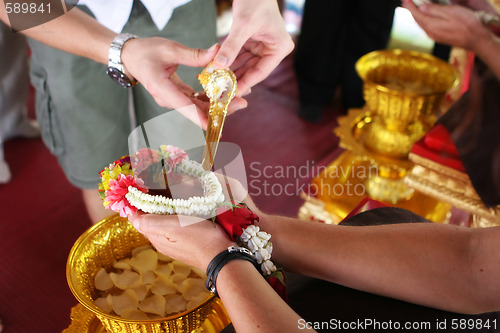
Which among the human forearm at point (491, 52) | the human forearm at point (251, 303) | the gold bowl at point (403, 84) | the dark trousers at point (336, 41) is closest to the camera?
the human forearm at point (251, 303)

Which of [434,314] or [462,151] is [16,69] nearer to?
[462,151]

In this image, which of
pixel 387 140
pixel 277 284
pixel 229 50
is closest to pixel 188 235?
pixel 277 284

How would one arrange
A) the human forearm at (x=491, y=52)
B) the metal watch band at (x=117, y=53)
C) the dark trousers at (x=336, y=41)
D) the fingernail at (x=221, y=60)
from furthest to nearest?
the dark trousers at (x=336, y=41) → the human forearm at (x=491, y=52) → the metal watch band at (x=117, y=53) → the fingernail at (x=221, y=60)

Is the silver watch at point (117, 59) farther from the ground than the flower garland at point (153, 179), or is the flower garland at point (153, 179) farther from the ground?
the silver watch at point (117, 59)

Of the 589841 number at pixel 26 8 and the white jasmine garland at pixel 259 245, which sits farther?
the 589841 number at pixel 26 8

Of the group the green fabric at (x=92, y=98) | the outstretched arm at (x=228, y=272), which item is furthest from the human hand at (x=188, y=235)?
the green fabric at (x=92, y=98)

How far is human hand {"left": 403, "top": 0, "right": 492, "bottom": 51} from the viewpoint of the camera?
1229mm

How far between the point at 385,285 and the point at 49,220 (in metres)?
1.28

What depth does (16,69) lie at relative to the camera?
1847mm

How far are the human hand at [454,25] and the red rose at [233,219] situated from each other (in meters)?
0.93

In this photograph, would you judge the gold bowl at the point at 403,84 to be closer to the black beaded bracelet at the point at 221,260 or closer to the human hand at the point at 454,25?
the human hand at the point at 454,25

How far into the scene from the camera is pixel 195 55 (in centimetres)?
85

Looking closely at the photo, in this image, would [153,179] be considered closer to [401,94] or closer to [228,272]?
[228,272]

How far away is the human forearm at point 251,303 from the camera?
528 millimetres
